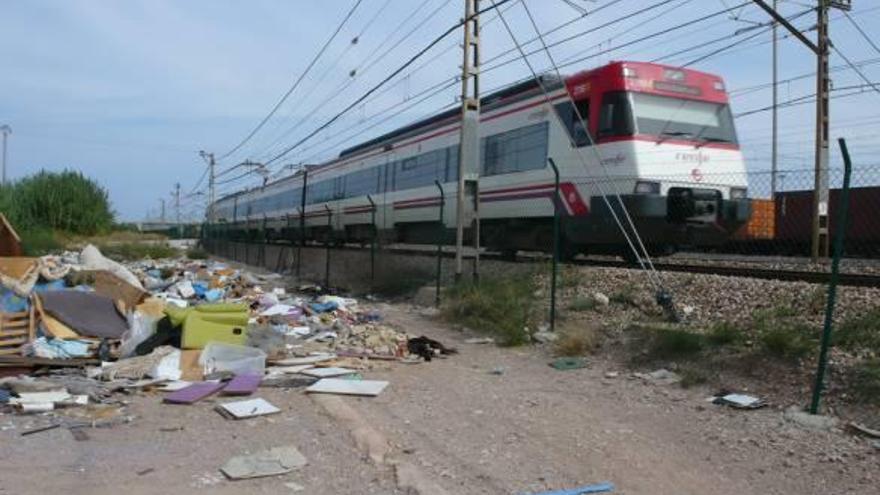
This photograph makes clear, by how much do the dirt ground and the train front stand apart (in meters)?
6.00

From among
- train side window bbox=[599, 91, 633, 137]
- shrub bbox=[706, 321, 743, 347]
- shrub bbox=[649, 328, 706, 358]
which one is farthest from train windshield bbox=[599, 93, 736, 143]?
shrub bbox=[706, 321, 743, 347]

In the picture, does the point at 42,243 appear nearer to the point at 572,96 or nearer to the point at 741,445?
the point at 572,96

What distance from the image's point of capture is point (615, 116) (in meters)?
13.4

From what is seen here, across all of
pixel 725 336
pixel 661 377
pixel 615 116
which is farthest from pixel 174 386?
pixel 615 116

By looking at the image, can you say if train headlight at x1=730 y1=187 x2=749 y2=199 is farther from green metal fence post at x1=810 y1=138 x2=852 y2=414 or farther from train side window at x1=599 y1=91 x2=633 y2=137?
green metal fence post at x1=810 y1=138 x2=852 y2=414

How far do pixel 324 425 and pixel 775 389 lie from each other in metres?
3.66

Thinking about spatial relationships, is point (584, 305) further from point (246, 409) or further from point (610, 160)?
point (246, 409)

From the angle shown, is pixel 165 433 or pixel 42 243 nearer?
pixel 165 433

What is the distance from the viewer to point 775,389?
682 cm

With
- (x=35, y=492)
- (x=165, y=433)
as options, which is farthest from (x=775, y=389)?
(x=35, y=492)

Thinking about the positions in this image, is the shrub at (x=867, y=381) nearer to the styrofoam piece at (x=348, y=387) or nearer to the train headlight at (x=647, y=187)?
the styrofoam piece at (x=348, y=387)

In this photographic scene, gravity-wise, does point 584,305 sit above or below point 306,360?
above

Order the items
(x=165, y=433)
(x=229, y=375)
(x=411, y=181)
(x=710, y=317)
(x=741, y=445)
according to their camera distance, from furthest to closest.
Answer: (x=411, y=181), (x=710, y=317), (x=229, y=375), (x=165, y=433), (x=741, y=445)

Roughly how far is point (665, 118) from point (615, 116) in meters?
0.95
